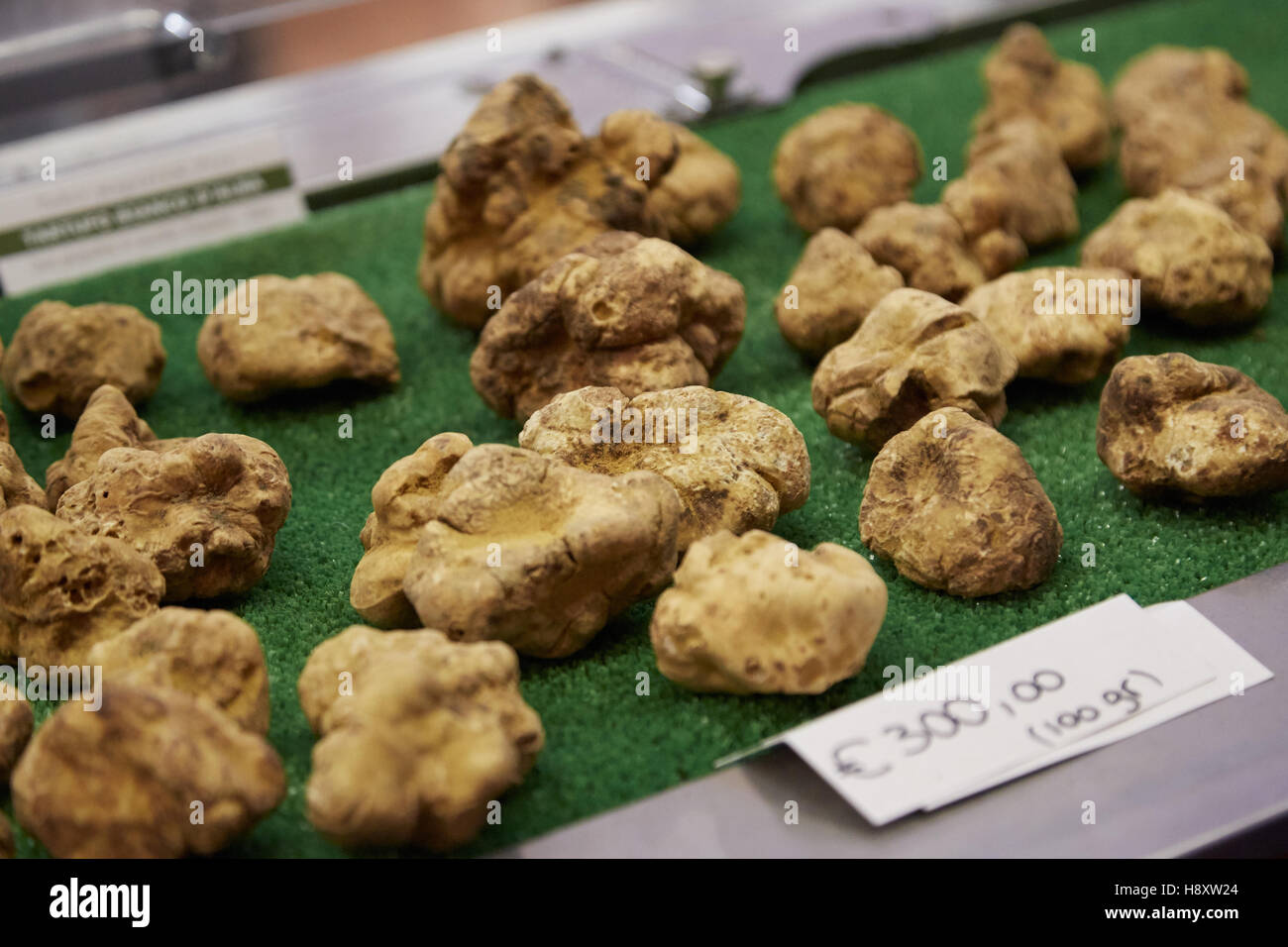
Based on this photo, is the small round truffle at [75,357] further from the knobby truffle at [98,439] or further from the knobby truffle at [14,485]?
the knobby truffle at [14,485]

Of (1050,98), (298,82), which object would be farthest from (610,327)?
(298,82)

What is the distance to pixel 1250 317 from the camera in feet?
8.75

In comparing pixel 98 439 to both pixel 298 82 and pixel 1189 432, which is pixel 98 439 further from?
pixel 298 82

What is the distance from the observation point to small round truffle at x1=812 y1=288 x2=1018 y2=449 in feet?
7.29

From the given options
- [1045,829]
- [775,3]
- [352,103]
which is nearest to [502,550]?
[1045,829]

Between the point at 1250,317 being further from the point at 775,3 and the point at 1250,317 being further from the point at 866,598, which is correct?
the point at 775,3

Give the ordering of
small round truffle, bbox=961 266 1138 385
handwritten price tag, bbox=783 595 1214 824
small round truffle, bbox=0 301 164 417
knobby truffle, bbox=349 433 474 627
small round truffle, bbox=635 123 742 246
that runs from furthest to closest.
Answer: small round truffle, bbox=635 123 742 246, small round truffle, bbox=0 301 164 417, small round truffle, bbox=961 266 1138 385, knobby truffle, bbox=349 433 474 627, handwritten price tag, bbox=783 595 1214 824

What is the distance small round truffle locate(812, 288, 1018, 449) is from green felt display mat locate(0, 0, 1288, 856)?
0.35 ft

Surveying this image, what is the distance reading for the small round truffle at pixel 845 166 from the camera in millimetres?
2941

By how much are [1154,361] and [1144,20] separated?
223cm

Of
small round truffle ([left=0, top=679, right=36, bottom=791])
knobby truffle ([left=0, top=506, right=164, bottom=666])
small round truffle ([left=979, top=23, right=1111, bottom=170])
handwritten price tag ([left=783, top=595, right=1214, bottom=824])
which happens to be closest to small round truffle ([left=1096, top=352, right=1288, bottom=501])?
handwritten price tag ([left=783, top=595, right=1214, bottom=824])

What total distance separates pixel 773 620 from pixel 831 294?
100 centimetres

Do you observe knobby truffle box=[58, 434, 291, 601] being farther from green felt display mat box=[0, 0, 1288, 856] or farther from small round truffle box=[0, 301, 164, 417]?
small round truffle box=[0, 301, 164, 417]

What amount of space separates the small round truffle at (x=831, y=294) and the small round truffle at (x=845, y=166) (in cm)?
34
